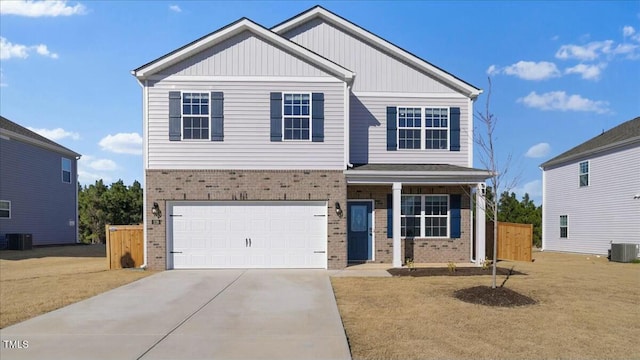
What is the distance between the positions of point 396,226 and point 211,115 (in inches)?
277

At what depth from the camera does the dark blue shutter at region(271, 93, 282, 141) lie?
13.6 metres

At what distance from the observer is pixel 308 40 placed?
53.2 feet

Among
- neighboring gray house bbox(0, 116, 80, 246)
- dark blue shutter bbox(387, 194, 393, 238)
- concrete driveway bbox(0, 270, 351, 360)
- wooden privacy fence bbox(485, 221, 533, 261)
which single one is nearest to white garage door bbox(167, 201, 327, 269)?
dark blue shutter bbox(387, 194, 393, 238)

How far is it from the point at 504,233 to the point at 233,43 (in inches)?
501

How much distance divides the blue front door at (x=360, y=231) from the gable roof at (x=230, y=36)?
14.8 feet

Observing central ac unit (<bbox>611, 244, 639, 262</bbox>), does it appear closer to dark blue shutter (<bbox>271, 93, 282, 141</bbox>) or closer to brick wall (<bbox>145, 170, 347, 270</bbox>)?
brick wall (<bbox>145, 170, 347, 270</bbox>)

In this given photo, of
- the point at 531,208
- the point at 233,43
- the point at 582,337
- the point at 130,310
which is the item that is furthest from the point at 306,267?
the point at 531,208

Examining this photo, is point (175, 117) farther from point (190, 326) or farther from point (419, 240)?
point (419, 240)

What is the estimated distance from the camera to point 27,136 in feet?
76.3

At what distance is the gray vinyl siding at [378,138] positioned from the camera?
49.9 feet

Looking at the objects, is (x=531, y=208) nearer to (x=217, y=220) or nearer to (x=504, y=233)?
(x=504, y=233)

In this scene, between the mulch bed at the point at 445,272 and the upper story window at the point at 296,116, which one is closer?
the mulch bed at the point at 445,272

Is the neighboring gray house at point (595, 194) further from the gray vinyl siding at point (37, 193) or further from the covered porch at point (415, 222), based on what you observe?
the gray vinyl siding at point (37, 193)

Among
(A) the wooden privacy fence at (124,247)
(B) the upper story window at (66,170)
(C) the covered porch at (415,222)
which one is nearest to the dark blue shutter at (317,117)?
(C) the covered porch at (415,222)
